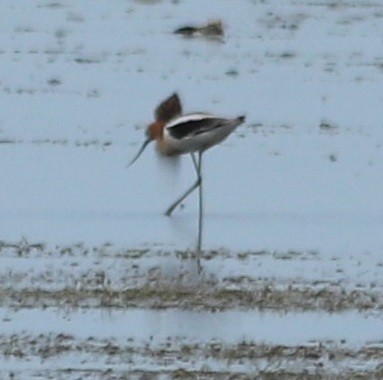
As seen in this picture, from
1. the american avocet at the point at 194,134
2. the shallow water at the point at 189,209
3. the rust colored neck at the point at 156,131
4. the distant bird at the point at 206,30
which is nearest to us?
the shallow water at the point at 189,209

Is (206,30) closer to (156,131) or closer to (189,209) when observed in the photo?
(156,131)

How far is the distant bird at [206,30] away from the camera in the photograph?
1062 inches

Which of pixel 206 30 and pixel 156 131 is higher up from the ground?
pixel 156 131

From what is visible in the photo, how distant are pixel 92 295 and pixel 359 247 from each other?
9.05 ft

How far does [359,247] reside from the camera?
1368 cm

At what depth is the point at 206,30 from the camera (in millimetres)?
26953

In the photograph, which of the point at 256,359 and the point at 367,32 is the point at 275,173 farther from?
the point at 367,32

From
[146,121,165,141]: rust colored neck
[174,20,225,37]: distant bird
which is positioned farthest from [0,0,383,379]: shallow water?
[146,121,165,141]: rust colored neck

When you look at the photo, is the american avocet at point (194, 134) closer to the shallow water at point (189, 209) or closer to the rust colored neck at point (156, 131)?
the rust colored neck at point (156, 131)

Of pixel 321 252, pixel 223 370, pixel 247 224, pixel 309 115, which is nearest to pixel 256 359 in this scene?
pixel 223 370

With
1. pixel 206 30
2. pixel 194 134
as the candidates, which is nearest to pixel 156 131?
pixel 194 134

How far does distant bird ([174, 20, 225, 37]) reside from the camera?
26969mm

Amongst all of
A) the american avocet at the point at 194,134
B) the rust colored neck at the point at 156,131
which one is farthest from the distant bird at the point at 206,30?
the american avocet at the point at 194,134

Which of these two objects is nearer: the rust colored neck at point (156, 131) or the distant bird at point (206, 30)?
the rust colored neck at point (156, 131)
